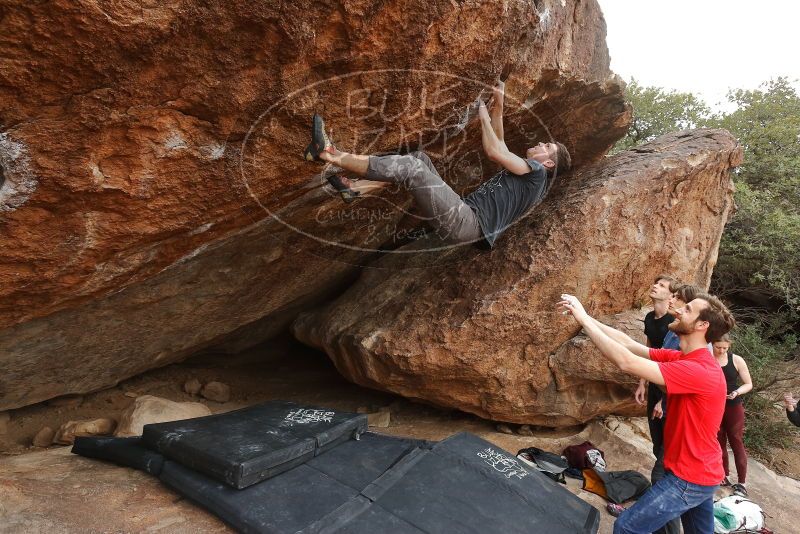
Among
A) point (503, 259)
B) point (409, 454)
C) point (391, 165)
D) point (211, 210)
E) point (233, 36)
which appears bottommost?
point (409, 454)

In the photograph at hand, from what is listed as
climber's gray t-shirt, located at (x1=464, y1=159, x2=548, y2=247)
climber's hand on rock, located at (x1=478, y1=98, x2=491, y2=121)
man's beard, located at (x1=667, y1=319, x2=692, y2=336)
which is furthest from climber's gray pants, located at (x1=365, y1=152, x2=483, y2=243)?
man's beard, located at (x1=667, y1=319, x2=692, y2=336)

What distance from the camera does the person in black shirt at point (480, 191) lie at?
8.49 feet

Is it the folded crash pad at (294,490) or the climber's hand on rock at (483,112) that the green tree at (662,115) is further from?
the folded crash pad at (294,490)

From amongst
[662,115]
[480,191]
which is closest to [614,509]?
[480,191]

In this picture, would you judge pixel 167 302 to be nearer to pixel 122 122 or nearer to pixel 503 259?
pixel 122 122

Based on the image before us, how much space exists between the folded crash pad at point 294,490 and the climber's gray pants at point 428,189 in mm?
1551

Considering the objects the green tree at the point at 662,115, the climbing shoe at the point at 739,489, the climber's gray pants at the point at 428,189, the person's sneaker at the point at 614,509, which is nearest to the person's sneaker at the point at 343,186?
the climber's gray pants at the point at 428,189

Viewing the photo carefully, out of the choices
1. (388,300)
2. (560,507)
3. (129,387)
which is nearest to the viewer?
(560,507)

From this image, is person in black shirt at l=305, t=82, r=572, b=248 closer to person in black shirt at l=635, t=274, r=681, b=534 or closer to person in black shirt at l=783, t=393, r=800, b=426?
person in black shirt at l=635, t=274, r=681, b=534

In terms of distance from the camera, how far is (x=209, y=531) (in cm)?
217

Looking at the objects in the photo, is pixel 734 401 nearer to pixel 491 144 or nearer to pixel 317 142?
pixel 491 144

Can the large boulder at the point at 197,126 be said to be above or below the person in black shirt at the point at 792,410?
above

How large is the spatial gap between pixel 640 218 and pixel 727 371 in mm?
1490

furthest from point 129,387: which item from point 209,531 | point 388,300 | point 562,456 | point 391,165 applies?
point 562,456
